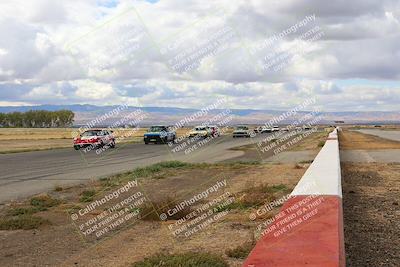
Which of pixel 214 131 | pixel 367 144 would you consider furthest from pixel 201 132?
pixel 367 144

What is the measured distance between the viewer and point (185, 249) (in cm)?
659

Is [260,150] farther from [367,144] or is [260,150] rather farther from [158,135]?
[158,135]

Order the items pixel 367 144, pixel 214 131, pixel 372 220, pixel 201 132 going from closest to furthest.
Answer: pixel 372 220 < pixel 367 144 < pixel 201 132 < pixel 214 131

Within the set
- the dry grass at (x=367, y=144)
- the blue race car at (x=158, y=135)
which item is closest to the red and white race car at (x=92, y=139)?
the blue race car at (x=158, y=135)

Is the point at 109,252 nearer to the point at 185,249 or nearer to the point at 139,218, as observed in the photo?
the point at 185,249

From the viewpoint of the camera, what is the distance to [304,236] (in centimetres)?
416

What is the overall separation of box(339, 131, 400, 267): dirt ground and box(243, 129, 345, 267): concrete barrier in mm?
702

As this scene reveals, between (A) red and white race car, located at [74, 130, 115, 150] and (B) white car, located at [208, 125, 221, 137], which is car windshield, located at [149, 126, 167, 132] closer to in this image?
(A) red and white race car, located at [74, 130, 115, 150]

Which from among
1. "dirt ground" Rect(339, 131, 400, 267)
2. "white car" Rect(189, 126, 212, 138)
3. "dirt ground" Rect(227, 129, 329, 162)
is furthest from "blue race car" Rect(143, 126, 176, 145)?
"dirt ground" Rect(339, 131, 400, 267)

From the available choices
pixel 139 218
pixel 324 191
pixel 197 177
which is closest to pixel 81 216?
pixel 139 218

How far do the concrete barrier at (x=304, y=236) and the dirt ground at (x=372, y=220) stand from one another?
702mm

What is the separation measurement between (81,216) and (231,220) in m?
3.07

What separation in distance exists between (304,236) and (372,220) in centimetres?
479

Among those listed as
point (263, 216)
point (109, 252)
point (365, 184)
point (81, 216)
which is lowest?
point (365, 184)
